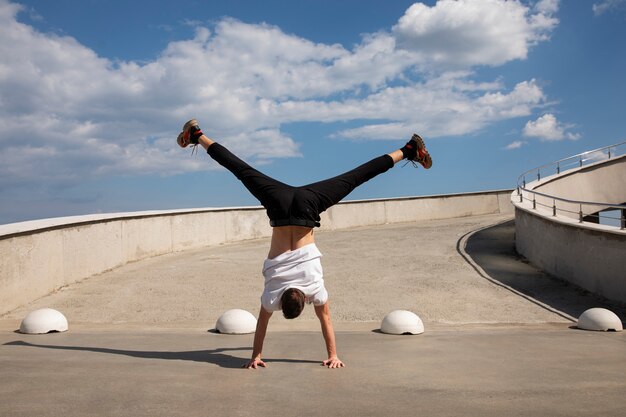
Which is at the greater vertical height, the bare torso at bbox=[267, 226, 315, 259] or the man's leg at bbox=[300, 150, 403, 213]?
the man's leg at bbox=[300, 150, 403, 213]

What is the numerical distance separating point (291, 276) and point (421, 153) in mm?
2227

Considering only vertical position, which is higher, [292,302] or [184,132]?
[184,132]

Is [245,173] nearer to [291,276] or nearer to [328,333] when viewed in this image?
[291,276]

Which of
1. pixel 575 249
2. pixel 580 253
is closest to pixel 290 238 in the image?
pixel 580 253

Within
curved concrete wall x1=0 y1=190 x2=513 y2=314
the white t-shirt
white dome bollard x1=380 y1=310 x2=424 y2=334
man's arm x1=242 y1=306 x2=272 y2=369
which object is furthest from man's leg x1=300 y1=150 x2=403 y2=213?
curved concrete wall x1=0 y1=190 x2=513 y2=314

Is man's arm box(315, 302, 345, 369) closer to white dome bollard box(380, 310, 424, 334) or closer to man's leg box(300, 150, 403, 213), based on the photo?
man's leg box(300, 150, 403, 213)

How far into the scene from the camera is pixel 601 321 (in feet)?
27.6

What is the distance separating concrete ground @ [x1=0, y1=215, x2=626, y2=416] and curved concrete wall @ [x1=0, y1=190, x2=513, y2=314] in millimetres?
425

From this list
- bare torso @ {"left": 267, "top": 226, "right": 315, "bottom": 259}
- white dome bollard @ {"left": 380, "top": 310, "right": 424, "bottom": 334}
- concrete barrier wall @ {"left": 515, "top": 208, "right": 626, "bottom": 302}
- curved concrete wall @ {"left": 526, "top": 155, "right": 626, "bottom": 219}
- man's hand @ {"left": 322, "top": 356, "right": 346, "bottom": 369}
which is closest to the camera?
bare torso @ {"left": 267, "top": 226, "right": 315, "bottom": 259}

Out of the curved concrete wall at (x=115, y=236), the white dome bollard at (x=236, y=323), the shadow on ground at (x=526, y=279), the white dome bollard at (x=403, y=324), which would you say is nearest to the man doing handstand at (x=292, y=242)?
the white dome bollard at (x=403, y=324)

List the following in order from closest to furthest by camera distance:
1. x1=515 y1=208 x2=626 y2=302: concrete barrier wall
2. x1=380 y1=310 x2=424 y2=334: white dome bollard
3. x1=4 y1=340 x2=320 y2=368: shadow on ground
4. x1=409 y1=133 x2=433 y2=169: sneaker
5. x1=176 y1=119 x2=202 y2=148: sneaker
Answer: x1=4 y1=340 x2=320 y2=368: shadow on ground, x1=176 y1=119 x2=202 y2=148: sneaker, x1=409 y1=133 x2=433 y2=169: sneaker, x1=380 y1=310 x2=424 y2=334: white dome bollard, x1=515 y1=208 x2=626 y2=302: concrete barrier wall

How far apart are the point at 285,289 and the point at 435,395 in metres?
1.60

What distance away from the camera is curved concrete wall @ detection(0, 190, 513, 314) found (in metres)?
10.5

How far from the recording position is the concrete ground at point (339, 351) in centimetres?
434
